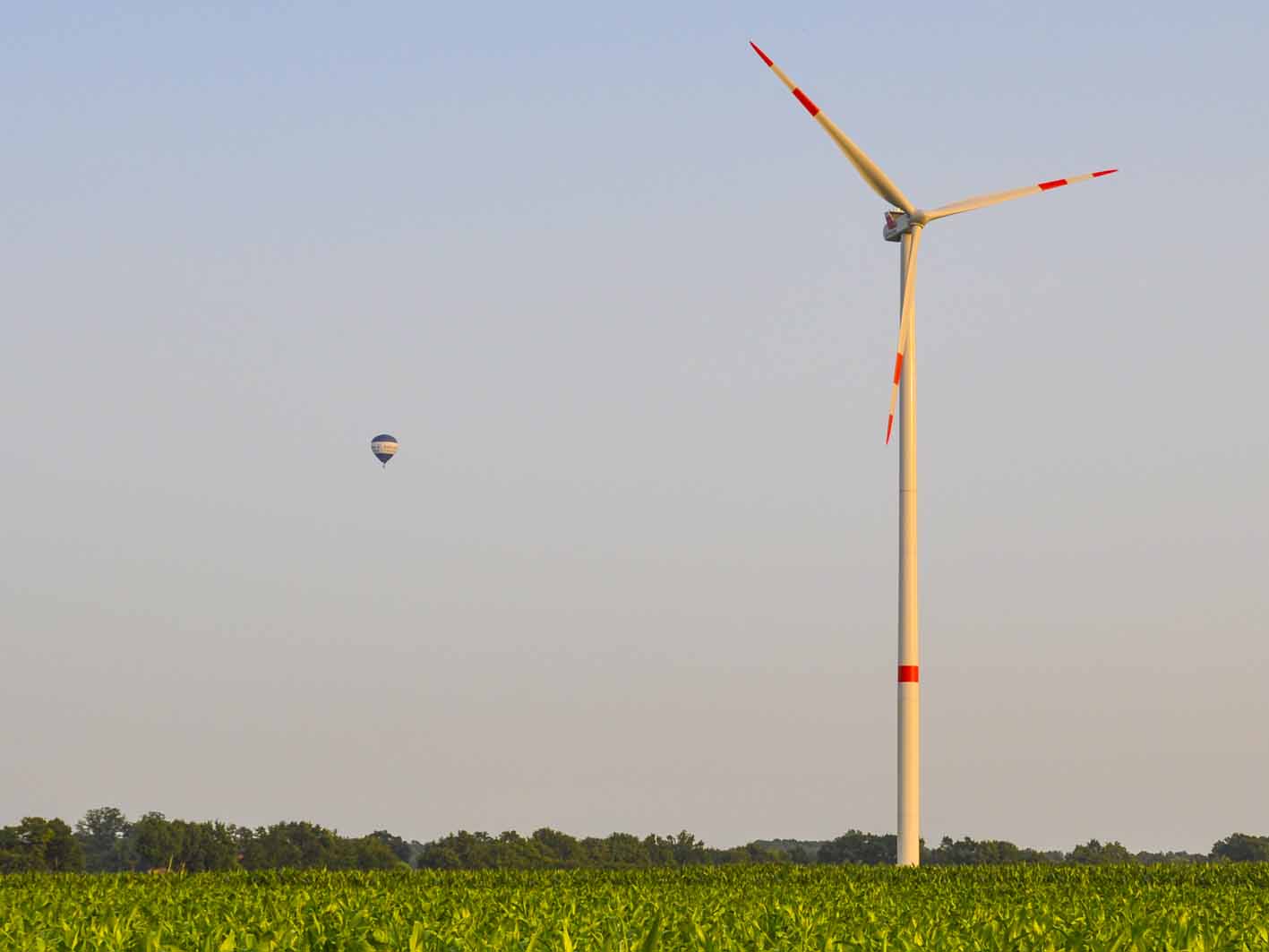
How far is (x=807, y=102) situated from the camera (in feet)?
175

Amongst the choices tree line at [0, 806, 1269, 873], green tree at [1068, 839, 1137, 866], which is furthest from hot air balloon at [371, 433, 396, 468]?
green tree at [1068, 839, 1137, 866]

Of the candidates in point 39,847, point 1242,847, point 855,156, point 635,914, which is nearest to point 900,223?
point 855,156

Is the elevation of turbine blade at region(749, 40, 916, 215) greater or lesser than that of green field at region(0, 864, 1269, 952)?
greater

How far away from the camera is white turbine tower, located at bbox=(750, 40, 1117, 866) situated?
49.1m

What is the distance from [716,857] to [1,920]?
148 m

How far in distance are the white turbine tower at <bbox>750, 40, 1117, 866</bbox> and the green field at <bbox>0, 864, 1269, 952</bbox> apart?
5040mm

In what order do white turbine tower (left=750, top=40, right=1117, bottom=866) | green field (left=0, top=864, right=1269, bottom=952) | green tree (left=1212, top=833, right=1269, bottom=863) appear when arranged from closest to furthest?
green field (left=0, top=864, right=1269, bottom=952)
white turbine tower (left=750, top=40, right=1117, bottom=866)
green tree (left=1212, top=833, right=1269, bottom=863)

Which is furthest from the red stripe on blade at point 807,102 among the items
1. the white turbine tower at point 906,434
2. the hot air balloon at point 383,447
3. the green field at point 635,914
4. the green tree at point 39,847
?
the green tree at point 39,847

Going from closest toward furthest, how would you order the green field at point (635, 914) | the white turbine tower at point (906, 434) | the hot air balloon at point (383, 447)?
the green field at point (635, 914)
the white turbine tower at point (906, 434)
the hot air balloon at point (383, 447)

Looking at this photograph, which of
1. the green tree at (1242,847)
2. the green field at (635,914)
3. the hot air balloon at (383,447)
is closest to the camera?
the green field at (635,914)

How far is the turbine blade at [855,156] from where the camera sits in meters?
53.3

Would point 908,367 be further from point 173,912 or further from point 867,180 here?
point 173,912

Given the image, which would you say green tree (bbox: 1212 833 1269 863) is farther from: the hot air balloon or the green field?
the green field

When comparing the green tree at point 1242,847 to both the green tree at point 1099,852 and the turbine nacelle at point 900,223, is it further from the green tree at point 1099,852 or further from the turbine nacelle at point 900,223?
the turbine nacelle at point 900,223
